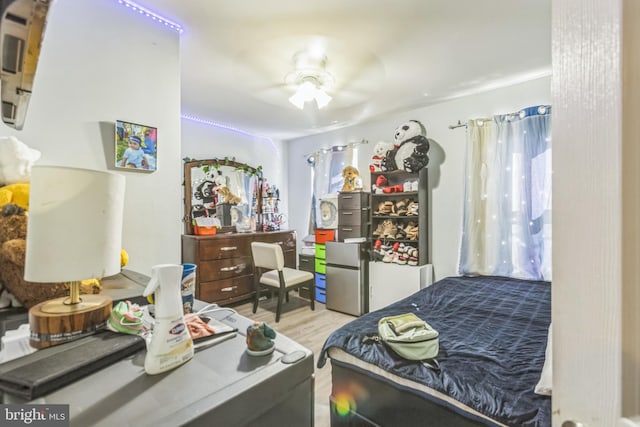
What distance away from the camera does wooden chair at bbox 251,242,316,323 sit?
10.5 feet

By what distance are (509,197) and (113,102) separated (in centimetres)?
316

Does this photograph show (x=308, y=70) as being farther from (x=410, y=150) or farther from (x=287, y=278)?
(x=287, y=278)

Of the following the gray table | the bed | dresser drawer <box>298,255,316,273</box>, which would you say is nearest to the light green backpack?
the bed

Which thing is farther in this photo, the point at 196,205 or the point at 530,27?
the point at 196,205

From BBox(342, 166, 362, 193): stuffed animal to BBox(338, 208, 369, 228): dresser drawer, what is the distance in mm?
274

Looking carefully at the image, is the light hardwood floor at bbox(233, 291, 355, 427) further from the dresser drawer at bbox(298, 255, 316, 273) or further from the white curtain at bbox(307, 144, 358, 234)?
the white curtain at bbox(307, 144, 358, 234)

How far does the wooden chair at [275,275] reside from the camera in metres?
3.20

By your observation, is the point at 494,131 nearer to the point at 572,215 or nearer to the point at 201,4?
the point at 201,4

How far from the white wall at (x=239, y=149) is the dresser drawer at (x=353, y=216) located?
1.51 metres

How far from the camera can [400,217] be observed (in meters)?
3.35

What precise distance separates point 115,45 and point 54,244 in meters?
1.37

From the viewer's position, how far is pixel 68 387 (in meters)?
0.61

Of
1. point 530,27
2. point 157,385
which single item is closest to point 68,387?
point 157,385

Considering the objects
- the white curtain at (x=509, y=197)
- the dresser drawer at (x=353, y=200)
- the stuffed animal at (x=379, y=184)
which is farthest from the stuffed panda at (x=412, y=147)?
the dresser drawer at (x=353, y=200)
